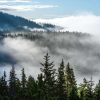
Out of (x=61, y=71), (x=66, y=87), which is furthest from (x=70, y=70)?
(x=61, y=71)

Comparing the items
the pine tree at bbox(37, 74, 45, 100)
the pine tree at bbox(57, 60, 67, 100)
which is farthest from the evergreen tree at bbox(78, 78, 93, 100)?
the pine tree at bbox(37, 74, 45, 100)

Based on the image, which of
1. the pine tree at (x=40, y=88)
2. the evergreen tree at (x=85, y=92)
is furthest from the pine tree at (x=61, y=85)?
the pine tree at (x=40, y=88)

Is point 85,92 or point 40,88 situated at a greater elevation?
point 85,92

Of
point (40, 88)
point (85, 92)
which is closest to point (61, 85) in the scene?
point (85, 92)

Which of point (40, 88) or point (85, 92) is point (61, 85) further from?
point (40, 88)

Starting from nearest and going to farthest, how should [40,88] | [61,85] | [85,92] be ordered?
[40,88], [61,85], [85,92]

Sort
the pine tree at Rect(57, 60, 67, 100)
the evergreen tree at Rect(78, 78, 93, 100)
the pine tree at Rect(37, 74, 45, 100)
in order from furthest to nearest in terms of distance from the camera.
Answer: the evergreen tree at Rect(78, 78, 93, 100) < the pine tree at Rect(57, 60, 67, 100) < the pine tree at Rect(37, 74, 45, 100)

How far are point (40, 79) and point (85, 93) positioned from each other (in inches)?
1019

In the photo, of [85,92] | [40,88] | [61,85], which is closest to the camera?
[40,88]

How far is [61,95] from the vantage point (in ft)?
227

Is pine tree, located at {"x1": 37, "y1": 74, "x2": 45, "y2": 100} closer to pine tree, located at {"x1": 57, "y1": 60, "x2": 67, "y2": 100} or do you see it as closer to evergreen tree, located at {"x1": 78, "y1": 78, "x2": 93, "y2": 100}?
pine tree, located at {"x1": 57, "y1": 60, "x2": 67, "y2": 100}

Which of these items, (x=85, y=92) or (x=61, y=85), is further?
(x=85, y=92)

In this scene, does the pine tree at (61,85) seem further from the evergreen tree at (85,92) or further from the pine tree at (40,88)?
the pine tree at (40,88)

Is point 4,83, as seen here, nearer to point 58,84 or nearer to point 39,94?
point 58,84
